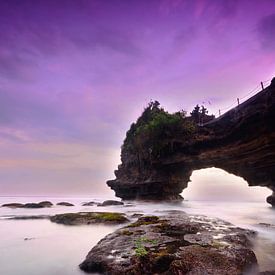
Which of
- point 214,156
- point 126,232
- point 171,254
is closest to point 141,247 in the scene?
point 171,254

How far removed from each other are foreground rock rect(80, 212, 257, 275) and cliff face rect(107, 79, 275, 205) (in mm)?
16506

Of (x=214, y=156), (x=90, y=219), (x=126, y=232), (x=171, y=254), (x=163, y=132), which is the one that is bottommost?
(x=171, y=254)

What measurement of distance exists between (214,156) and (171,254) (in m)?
28.6

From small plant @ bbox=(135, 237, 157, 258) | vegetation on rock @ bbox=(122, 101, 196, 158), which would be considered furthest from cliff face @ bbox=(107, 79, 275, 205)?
small plant @ bbox=(135, 237, 157, 258)

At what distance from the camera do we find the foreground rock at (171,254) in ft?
21.1

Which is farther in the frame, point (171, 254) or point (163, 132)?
point (163, 132)

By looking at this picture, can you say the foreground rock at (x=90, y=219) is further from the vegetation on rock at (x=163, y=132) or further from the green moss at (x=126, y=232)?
the vegetation on rock at (x=163, y=132)

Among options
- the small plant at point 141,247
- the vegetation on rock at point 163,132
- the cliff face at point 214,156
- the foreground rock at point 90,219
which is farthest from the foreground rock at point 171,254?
the vegetation on rock at point 163,132

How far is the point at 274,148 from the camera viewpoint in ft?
85.9

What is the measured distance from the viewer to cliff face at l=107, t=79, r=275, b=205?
23719 millimetres

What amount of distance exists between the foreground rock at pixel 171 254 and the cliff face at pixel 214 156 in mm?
16506

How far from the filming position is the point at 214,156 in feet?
111

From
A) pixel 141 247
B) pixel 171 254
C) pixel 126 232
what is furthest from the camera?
pixel 126 232

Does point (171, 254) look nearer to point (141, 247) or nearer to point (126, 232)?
point (141, 247)
